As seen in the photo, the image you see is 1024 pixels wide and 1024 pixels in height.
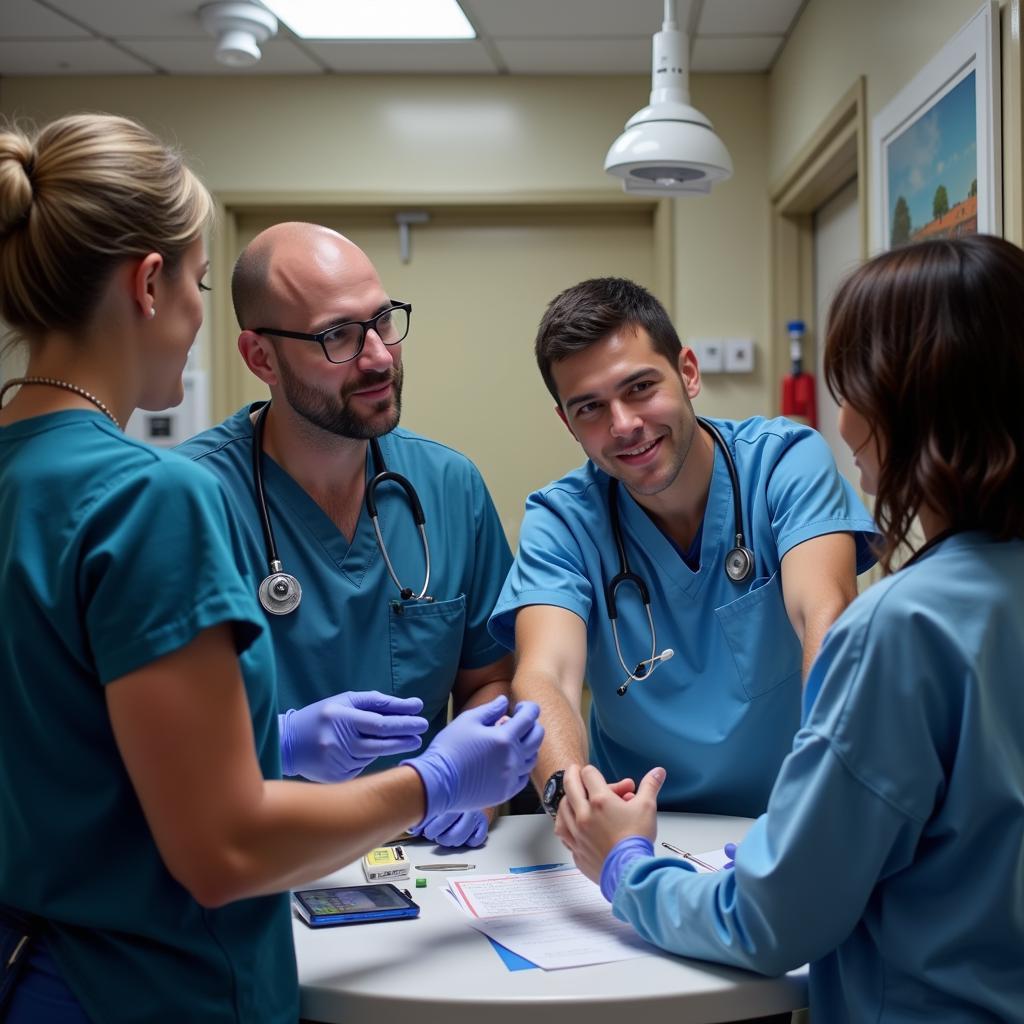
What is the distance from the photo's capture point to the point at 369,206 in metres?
3.76

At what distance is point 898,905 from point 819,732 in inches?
6.3

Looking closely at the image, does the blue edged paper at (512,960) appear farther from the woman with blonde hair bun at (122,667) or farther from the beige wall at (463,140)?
the beige wall at (463,140)

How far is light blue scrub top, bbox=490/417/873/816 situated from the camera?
155 cm

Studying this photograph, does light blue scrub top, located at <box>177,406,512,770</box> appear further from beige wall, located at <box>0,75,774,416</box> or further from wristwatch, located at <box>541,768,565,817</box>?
beige wall, located at <box>0,75,774,416</box>

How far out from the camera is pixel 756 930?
914mm

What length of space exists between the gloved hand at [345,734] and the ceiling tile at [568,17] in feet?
7.65

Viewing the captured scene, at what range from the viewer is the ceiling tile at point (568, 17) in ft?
10.1

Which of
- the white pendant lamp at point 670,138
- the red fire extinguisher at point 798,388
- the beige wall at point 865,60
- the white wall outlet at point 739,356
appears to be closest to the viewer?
the beige wall at point 865,60

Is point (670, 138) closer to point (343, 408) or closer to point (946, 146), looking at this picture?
point (946, 146)

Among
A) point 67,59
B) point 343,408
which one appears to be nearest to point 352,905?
point 343,408

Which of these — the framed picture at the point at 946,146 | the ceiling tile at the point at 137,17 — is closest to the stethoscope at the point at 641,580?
the framed picture at the point at 946,146

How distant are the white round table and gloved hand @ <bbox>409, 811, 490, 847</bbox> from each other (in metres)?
0.24

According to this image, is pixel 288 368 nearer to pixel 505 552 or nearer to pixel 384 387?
pixel 384 387

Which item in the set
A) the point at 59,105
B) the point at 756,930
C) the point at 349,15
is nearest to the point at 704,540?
the point at 756,930
